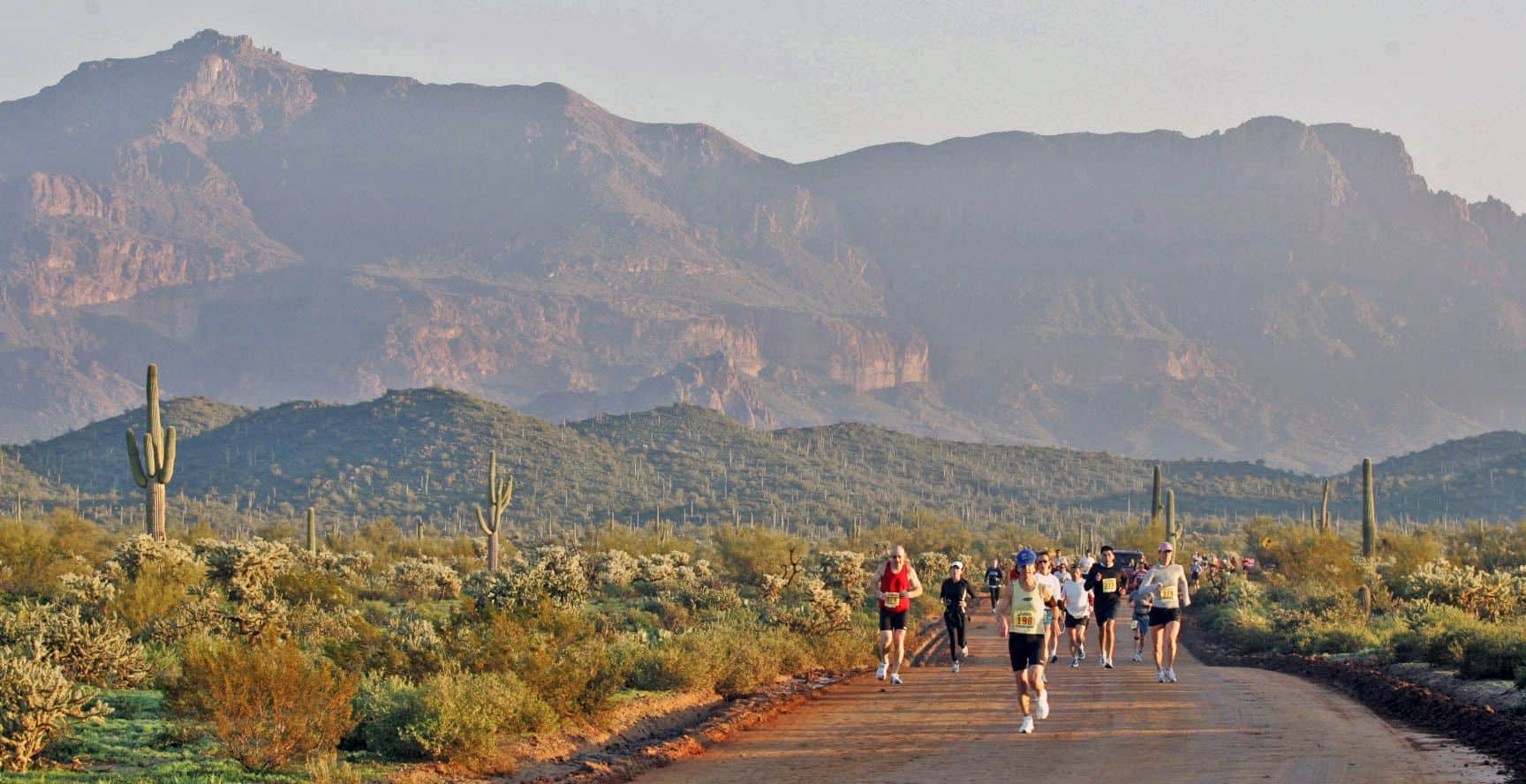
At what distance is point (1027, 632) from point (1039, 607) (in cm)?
30

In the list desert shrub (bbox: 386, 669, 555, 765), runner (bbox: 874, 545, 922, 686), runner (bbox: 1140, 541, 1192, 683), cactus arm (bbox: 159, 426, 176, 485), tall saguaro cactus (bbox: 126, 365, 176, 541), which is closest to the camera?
desert shrub (bbox: 386, 669, 555, 765)

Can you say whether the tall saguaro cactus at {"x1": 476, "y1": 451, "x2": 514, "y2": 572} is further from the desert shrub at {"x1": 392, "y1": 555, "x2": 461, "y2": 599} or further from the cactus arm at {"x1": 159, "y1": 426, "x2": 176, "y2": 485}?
the cactus arm at {"x1": 159, "y1": 426, "x2": 176, "y2": 485}

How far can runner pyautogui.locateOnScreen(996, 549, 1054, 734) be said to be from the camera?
17359mm

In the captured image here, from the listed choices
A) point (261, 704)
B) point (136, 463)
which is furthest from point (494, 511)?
point (261, 704)

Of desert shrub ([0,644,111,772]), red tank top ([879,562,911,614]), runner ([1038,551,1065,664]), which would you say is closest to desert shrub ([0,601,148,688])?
desert shrub ([0,644,111,772])

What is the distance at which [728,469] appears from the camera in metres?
133

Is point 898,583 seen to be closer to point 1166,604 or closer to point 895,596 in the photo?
point 895,596

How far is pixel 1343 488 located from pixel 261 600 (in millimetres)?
121364

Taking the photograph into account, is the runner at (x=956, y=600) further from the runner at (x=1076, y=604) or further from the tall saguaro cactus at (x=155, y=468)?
the tall saguaro cactus at (x=155, y=468)

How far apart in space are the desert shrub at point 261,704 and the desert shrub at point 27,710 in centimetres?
87

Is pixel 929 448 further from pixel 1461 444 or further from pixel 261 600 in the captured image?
pixel 261 600

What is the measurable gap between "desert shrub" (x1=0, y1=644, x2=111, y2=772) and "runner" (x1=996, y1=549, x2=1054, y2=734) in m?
9.00

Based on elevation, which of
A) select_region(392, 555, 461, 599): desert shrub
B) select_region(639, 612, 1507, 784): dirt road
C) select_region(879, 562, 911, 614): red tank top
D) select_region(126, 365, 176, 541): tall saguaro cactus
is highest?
select_region(126, 365, 176, 541): tall saguaro cactus

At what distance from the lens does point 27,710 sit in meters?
13.5
